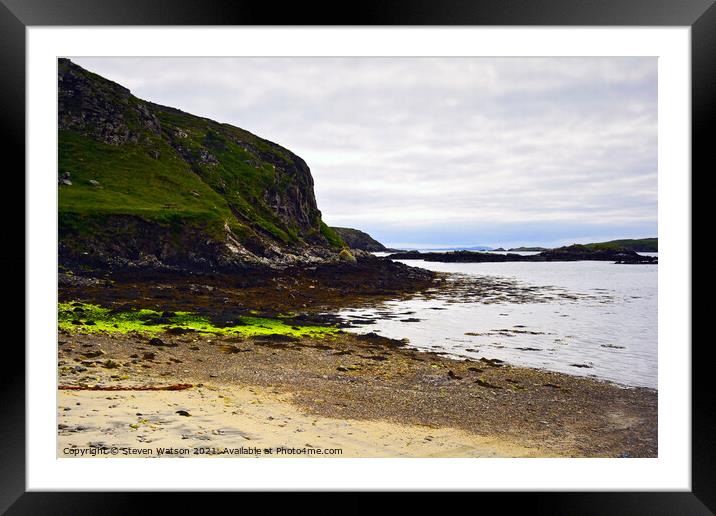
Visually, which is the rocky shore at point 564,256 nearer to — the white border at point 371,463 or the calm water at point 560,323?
the calm water at point 560,323

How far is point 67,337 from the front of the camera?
6.59 meters

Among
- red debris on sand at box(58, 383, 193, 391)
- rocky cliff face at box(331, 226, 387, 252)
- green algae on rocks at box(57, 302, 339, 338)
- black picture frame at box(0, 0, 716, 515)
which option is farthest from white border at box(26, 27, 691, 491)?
rocky cliff face at box(331, 226, 387, 252)

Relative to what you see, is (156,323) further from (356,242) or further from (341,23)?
(356,242)

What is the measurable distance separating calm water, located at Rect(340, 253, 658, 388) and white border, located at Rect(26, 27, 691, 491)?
455 cm

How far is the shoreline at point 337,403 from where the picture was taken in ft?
13.9

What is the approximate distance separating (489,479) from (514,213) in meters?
7.37

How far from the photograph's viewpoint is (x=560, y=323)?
1102 cm

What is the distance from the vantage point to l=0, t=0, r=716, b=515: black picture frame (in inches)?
107

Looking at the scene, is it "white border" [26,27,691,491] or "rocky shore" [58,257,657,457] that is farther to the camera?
"rocky shore" [58,257,657,457]

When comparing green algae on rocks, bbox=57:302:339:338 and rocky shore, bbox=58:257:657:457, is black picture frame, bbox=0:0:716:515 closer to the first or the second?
rocky shore, bbox=58:257:657:457

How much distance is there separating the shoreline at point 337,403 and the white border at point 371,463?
83 cm

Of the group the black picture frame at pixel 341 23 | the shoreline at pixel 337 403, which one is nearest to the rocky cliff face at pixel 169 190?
the shoreline at pixel 337 403
